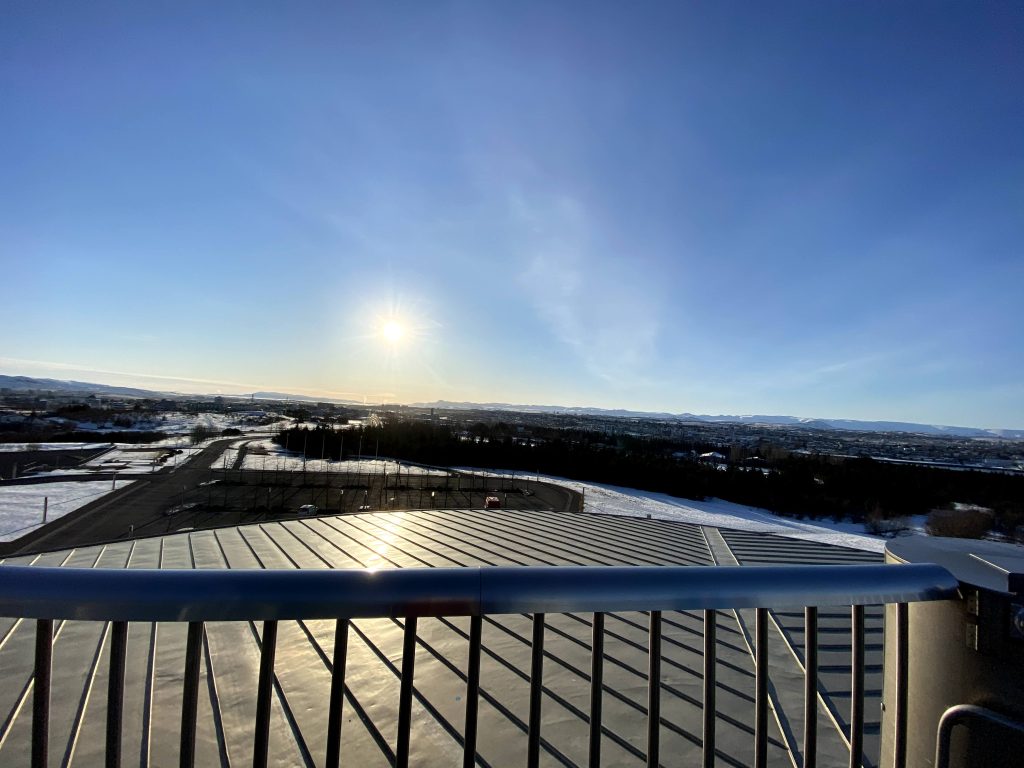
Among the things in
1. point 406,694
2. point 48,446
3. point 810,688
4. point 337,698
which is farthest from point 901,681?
point 48,446

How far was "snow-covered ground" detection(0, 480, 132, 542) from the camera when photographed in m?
20.4

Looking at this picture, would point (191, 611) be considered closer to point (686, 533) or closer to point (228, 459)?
point (686, 533)

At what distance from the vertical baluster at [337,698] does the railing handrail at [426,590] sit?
158 millimetres

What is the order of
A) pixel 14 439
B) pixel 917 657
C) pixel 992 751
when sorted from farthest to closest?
pixel 14 439 → pixel 917 657 → pixel 992 751

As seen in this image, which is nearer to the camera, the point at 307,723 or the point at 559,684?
the point at 307,723

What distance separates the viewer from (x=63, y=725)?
265cm

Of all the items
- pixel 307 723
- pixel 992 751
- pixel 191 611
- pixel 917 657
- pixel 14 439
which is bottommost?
pixel 14 439

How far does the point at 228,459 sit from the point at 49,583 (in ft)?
179

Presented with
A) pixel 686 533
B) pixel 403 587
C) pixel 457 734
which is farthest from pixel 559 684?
pixel 686 533

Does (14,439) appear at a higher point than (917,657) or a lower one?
lower

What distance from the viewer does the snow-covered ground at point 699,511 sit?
27203 millimetres

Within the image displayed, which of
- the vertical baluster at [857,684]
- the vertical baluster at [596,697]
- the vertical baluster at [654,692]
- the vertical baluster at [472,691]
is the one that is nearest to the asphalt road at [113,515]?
the vertical baluster at [472,691]

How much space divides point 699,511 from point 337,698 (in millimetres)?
33669

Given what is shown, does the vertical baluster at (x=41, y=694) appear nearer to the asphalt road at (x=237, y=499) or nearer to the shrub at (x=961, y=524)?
the asphalt road at (x=237, y=499)
